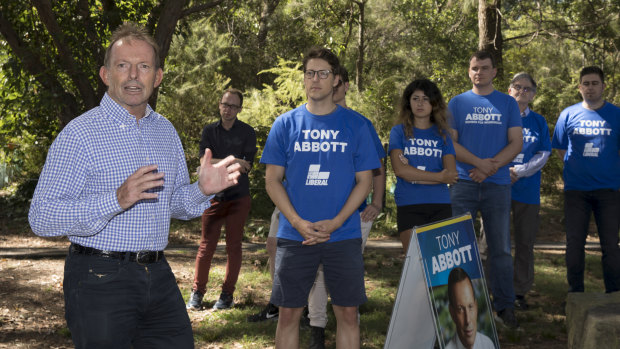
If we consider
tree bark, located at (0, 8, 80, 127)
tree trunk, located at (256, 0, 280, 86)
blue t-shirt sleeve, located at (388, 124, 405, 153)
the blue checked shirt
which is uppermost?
tree trunk, located at (256, 0, 280, 86)

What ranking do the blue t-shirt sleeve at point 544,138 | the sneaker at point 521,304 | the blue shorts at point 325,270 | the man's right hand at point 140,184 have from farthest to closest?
the blue t-shirt sleeve at point 544,138, the sneaker at point 521,304, the blue shorts at point 325,270, the man's right hand at point 140,184

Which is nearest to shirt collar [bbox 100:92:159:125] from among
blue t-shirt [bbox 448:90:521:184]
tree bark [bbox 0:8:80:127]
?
Answer: blue t-shirt [bbox 448:90:521:184]

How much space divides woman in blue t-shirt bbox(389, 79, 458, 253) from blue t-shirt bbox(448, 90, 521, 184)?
0.72 meters

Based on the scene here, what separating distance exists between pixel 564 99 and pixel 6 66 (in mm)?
17208

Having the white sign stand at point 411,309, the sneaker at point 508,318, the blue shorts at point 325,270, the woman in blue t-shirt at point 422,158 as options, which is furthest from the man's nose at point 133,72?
the sneaker at point 508,318

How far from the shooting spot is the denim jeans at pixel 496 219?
6.35 m

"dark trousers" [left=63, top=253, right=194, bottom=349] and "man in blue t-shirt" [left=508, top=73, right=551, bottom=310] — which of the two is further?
"man in blue t-shirt" [left=508, top=73, right=551, bottom=310]

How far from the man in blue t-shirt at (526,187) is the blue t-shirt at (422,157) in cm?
182

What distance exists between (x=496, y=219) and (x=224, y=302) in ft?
9.54

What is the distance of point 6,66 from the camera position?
32.2 ft

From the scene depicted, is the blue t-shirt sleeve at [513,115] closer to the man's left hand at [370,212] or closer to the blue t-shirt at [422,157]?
the blue t-shirt at [422,157]

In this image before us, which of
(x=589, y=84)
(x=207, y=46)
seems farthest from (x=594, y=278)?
(x=207, y=46)

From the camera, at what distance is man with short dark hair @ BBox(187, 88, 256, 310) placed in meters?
7.01

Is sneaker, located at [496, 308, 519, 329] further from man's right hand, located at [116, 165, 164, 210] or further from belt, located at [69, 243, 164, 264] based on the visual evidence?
man's right hand, located at [116, 165, 164, 210]
